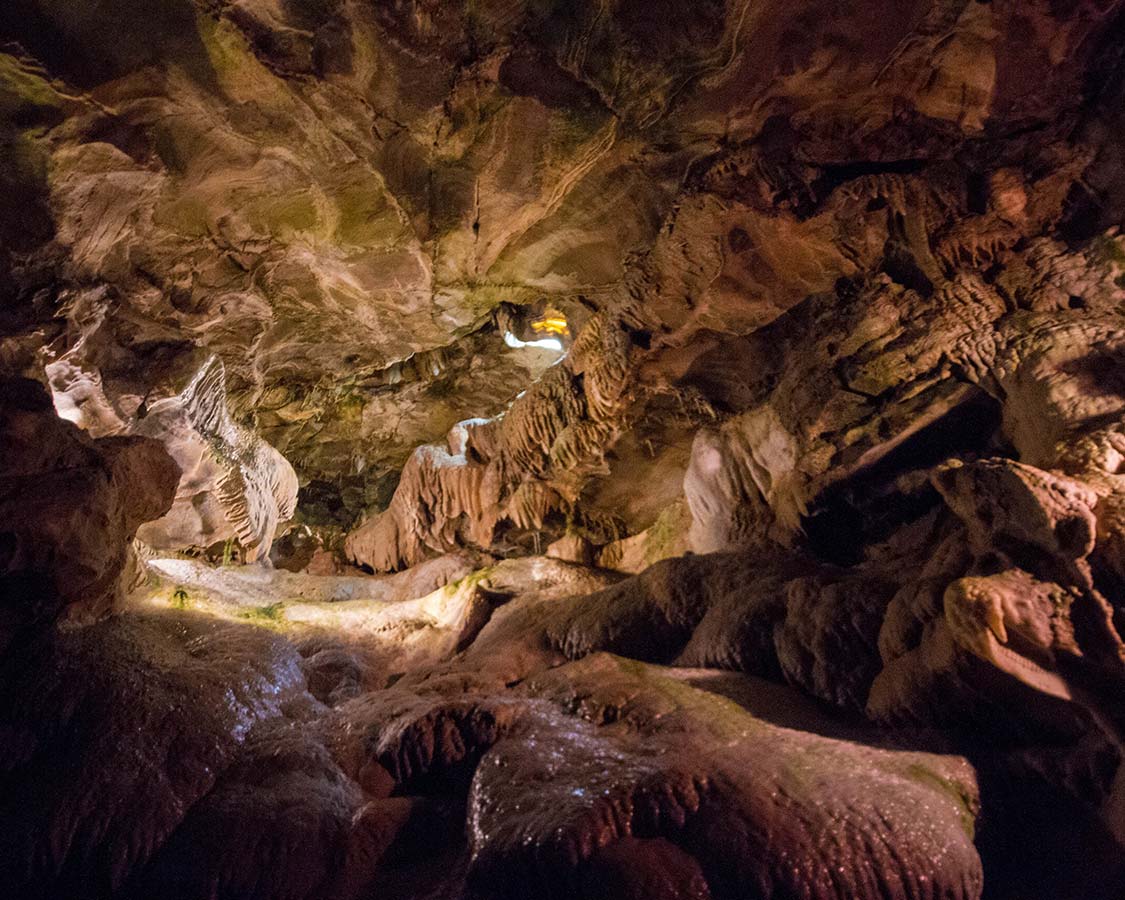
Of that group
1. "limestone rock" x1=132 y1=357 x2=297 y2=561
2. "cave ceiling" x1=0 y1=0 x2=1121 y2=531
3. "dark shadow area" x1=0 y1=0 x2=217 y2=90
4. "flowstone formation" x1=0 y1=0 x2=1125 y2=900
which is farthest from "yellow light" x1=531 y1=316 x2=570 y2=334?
"dark shadow area" x1=0 y1=0 x2=217 y2=90

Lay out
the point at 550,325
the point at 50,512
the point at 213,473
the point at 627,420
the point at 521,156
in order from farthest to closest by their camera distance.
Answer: the point at 550,325 < the point at 627,420 < the point at 213,473 < the point at 521,156 < the point at 50,512

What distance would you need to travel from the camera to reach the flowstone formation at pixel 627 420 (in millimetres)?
2266

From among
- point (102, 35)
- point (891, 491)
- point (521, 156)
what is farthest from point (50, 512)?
point (891, 491)

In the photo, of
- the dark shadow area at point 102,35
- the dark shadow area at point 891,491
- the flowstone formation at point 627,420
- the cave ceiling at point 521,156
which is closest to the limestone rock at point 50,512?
the flowstone formation at point 627,420

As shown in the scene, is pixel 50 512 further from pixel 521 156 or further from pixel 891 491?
pixel 891 491

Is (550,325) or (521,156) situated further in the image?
(550,325)

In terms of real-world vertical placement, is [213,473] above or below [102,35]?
below

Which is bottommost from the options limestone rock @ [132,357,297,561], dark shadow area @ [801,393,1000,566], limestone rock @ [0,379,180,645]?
limestone rock @ [132,357,297,561]

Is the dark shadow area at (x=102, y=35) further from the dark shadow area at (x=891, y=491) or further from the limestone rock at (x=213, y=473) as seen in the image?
the dark shadow area at (x=891, y=491)

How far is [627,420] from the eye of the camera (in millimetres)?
6148

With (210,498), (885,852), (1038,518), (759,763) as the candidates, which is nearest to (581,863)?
(759,763)

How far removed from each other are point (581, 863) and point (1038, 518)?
1.94 m

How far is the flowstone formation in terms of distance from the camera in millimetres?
2266

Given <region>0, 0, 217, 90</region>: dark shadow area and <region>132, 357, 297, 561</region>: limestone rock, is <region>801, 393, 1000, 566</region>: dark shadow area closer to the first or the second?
<region>0, 0, 217, 90</region>: dark shadow area
